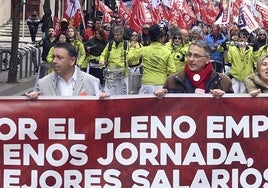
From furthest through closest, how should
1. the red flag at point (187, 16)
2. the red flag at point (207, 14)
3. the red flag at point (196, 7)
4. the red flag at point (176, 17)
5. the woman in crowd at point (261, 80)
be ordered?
1. the red flag at point (196, 7)
2. the red flag at point (207, 14)
3. the red flag at point (187, 16)
4. the red flag at point (176, 17)
5. the woman in crowd at point (261, 80)

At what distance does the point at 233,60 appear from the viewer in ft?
53.7

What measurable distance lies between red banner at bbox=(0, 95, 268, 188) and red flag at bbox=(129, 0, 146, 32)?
18.9m

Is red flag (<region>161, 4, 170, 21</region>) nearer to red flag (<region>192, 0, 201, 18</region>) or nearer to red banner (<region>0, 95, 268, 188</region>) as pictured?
red flag (<region>192, 0, 201, 18</region>)

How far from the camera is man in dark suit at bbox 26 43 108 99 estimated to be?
24.4 ft

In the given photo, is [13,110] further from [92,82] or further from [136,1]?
[136,1]

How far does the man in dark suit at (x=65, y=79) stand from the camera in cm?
744

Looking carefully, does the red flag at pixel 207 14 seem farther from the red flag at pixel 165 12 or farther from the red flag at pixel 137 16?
the red flag at pixel 137 16

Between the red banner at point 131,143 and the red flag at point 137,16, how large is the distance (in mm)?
18916

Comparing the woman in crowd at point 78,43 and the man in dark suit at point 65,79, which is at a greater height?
the man in dark suit at point 65,79

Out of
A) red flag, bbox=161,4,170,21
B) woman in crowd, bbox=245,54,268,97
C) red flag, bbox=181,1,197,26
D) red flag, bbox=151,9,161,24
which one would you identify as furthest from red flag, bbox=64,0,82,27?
woman in crowd, bbox=245,54,268,97

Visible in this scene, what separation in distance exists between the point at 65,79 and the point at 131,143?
1182 millimetres

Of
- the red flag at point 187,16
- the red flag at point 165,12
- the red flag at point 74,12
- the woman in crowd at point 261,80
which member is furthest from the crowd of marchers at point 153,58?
the red flag at point 187,16

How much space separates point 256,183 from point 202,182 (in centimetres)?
38

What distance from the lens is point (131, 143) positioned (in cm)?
658
